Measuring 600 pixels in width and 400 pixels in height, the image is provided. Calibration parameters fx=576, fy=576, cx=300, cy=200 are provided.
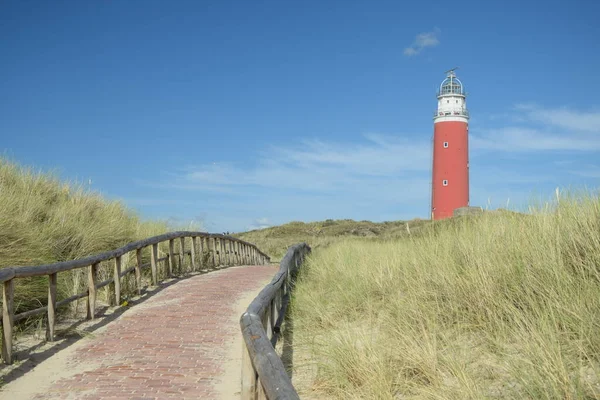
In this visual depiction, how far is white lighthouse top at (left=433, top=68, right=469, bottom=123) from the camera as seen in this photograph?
47406 mm

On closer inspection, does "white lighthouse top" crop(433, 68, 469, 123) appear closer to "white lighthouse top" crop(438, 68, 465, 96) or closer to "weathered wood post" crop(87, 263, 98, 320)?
"white lighthouse top" crop(438, 68, 465, 96)

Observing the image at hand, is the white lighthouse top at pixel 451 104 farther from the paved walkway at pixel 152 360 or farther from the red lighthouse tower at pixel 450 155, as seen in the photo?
the paved walkway at pixel 152 360

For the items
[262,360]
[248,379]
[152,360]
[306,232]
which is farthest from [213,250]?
[306,232]

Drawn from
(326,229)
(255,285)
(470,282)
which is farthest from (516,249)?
(326,229)

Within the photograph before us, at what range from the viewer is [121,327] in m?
9.27

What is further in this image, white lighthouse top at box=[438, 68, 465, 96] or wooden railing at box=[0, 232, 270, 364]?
white lighthouse top at box=[438, 68, 465, 96]

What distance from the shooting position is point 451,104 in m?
47.8

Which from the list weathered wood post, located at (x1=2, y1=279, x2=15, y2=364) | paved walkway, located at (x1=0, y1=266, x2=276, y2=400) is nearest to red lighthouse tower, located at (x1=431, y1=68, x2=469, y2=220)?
paved walkway, located at (x1=0, y1=266, x2=276, y2=400)

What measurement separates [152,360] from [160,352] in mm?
371

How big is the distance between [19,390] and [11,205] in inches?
226

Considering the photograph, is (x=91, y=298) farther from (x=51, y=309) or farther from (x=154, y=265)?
(x=154, y=265)

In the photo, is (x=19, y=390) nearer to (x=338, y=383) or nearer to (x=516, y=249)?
(x=338, y=383)

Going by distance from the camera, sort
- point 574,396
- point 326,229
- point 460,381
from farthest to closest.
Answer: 1. point 326,229
2. point 460,381
3. point 574,396

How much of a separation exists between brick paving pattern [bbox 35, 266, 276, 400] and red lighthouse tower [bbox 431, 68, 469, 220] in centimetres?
3574
